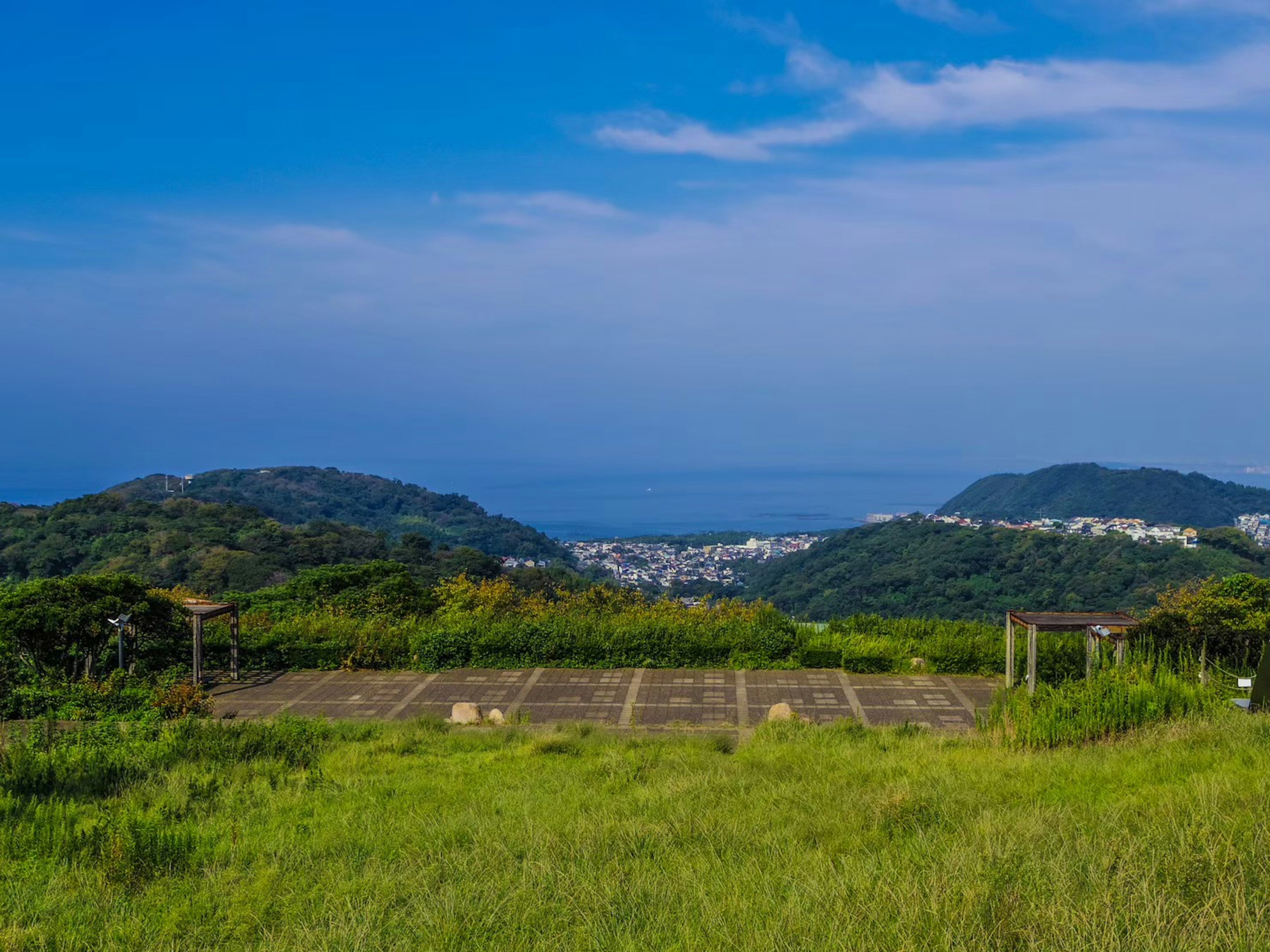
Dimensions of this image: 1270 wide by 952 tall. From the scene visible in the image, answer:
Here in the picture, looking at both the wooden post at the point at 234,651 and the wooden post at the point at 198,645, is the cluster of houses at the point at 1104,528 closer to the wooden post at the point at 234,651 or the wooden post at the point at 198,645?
the wooden post at the point at 234,651

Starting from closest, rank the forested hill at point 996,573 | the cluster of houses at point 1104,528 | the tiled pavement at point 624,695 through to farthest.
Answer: the tiled pavement at point 624,695 → the forested hill at point 996,573 → the cluster of houses at point 1104,528

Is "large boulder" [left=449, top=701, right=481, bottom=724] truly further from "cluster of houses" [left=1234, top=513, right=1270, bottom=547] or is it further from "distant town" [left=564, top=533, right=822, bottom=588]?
"cluster of houses" [left=1234, top=513, right=1270, bottom=547]

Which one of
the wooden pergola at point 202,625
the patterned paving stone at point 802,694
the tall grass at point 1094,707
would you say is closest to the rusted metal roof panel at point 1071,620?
the tall grass at point 1094,707

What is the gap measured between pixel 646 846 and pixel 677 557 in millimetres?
32463

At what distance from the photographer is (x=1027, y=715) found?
7637 mm

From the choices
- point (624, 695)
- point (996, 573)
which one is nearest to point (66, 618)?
point (624, 695)

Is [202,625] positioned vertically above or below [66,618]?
below

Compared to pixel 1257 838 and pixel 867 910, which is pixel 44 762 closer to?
pixel 867 910

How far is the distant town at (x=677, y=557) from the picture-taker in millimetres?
30578

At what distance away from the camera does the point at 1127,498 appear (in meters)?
42.8

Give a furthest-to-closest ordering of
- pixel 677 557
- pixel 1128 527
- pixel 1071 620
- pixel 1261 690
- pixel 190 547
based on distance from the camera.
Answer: pixel 677 557, pixel 1128 527, pixel 190 547, pixel 1071 620, pixel 1261 690

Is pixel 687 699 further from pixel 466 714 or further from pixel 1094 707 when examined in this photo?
pixel 1094 707

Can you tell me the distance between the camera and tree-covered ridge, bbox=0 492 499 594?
73.2ft

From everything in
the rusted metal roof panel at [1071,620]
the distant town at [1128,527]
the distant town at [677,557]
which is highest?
the rusted metal roof panel at [1071,620]
